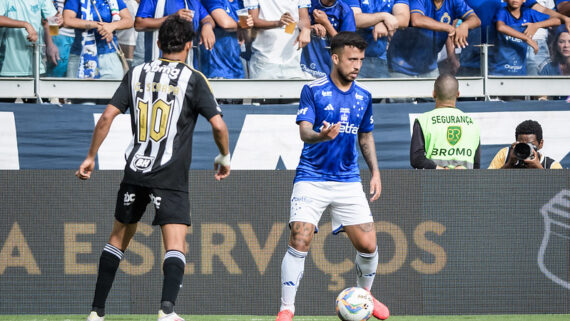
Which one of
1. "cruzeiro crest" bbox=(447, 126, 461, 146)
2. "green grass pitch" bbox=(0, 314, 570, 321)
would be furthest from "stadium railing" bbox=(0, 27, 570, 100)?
"green grass pitch" bbox=(0, 314, 570, 321)

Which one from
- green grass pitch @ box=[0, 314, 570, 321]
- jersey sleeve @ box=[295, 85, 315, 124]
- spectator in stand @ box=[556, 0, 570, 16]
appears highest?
spectator in stand @ box=[556, 0, 570, 16]

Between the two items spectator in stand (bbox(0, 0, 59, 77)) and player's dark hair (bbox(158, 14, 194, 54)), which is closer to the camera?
player's dark hair (bbox(158, 14, 194, 54))

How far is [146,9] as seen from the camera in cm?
1041

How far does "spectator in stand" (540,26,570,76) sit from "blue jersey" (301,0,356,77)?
262 cm

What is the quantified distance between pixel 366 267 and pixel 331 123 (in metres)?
→ 1.29

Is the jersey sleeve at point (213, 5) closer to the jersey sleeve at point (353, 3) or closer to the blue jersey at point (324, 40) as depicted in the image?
the blue jersey at point (324, 40)

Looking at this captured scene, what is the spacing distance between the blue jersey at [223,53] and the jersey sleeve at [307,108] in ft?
11.2

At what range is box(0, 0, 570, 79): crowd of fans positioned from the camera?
1029 cm

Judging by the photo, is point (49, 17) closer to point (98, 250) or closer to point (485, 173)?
point (98, 250)

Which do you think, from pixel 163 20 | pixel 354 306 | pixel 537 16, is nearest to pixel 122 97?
pixel 354 306

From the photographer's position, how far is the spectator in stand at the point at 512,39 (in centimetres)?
1108

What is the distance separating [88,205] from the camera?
28.1ft

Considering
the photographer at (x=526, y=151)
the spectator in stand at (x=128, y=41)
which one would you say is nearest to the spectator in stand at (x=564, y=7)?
the photographer at (x=526, y=151)

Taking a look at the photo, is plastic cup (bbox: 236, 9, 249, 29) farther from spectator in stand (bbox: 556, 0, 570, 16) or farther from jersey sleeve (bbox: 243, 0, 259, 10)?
spectator in stand (bbox: 556, 0, 570, 16)
